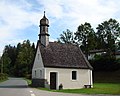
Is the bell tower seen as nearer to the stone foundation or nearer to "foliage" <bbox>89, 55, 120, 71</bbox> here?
the stone foundation

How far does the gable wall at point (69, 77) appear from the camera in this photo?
40.9 m

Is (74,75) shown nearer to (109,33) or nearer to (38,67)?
(38,67)

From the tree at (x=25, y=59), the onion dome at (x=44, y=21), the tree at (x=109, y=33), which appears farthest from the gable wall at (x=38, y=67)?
the tree at (x=25, y=59)

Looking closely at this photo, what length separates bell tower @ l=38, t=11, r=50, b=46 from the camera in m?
43.8

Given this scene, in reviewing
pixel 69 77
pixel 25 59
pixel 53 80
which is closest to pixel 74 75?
pixel 69 77

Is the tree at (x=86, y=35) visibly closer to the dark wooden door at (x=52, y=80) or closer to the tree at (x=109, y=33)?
the tree at (x=109, y=33)

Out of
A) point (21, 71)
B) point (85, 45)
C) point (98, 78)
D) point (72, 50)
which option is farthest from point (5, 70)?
point (72, 50)

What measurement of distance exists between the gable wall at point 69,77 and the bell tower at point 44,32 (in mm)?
5114

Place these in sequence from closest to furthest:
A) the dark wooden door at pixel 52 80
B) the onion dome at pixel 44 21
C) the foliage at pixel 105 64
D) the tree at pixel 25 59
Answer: the dark wooden door at pixel 52 80 < the onion dome at pixel 44 21 < the foliage at pixel 105 64 < the tree at pixel 25 59

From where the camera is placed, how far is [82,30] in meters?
77.3

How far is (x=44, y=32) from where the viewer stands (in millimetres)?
44125

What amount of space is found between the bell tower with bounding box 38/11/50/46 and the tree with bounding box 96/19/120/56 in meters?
36.9

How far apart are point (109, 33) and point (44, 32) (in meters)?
37.9

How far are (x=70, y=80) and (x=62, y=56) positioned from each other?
383cm
